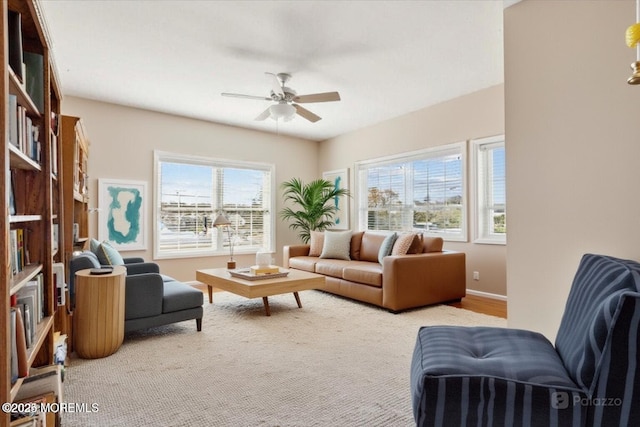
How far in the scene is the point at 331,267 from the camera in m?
4.73

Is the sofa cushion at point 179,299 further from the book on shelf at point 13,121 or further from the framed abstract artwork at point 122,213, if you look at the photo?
the framed abstract artwork at point 122,213

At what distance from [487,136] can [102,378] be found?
466 centimetres

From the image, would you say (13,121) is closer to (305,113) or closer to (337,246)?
(305,113)

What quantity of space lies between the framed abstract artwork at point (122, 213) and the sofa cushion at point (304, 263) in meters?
2.19

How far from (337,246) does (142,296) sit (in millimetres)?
2870

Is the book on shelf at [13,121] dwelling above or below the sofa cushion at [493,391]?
above

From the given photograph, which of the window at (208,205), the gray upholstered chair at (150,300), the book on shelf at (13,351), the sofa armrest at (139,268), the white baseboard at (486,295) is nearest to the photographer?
the book on shelf at (13,351)

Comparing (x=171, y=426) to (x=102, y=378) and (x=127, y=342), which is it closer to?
(x=102, y=378)

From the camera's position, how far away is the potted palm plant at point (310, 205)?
642cm

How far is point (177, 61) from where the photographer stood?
3.66 meters

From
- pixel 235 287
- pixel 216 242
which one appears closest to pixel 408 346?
pixel 235 287

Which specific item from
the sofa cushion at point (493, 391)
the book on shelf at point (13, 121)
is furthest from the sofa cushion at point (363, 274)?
the book on shelf at point (13, 121)

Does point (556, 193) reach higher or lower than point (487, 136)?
lower

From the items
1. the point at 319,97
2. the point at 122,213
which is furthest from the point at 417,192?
the point at 122,213
